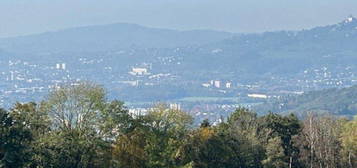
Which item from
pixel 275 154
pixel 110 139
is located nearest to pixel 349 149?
pixel 275 154

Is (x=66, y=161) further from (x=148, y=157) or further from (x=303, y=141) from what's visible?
(x=303, y=141)

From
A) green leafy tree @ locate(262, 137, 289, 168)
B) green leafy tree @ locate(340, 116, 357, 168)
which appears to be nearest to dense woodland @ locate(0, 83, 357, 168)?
green leafy tree @ locate(262, 137, 289, 168)

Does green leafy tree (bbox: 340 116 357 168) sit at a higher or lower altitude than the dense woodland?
lower

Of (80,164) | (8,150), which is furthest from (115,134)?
(8,150)

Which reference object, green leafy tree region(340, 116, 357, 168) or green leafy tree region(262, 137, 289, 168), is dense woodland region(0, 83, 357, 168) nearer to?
green leafy tree region(262, 137, 289, 168)

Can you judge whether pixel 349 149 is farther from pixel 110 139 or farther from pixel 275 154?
pixel 110 139

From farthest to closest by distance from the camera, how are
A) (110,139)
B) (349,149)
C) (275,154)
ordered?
(349,149), (275,154), (110,139)

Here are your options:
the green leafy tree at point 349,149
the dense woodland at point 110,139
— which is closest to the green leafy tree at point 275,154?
the dense woodland at point 110,139

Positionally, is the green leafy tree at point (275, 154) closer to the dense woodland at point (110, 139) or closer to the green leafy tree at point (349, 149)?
the dense woodland at point (110, 139)

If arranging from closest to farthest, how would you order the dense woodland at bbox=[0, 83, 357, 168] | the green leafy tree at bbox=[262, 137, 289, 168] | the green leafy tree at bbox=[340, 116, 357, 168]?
A: 1. the dense woodland at bbox=[0, 83, 357, 168]
2. the green leafy tree at bbox=[262, 137, 289, 168]
3. the green leafy tree at bbox=[340, 116, 357, 168]

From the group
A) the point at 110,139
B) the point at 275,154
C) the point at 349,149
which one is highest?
the point at 110,139
